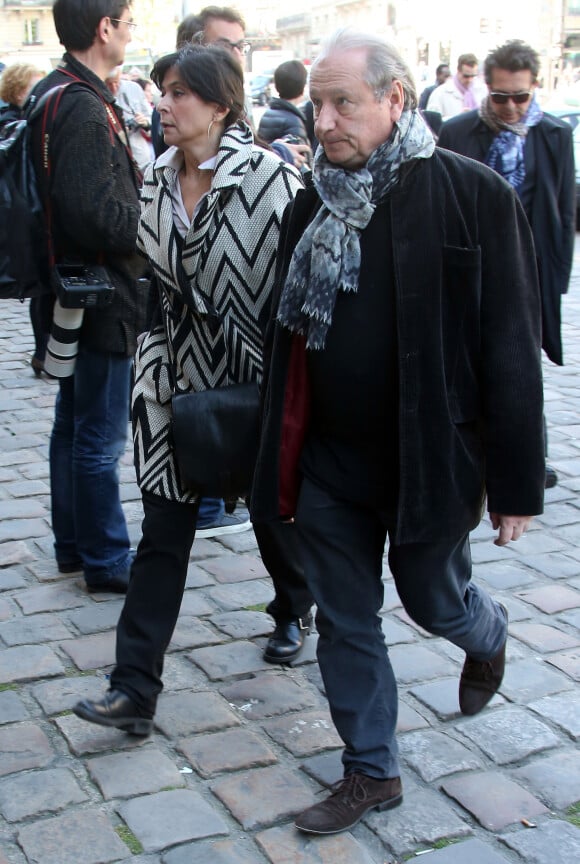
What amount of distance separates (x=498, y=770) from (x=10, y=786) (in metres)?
1.31

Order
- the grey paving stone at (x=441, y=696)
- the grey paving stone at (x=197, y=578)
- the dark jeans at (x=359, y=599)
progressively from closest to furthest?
the dark jeans at (x=359, y=599), the grey paving stone at (x=441, y=696), the grey paving stone at (x=197, y=578)

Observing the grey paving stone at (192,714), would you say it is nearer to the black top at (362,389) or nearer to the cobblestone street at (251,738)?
the cobblestone street at (251,738)

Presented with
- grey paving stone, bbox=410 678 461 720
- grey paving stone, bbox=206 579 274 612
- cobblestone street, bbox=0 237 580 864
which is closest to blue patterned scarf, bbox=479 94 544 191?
cobblestone street, bbox=0 237 580 864

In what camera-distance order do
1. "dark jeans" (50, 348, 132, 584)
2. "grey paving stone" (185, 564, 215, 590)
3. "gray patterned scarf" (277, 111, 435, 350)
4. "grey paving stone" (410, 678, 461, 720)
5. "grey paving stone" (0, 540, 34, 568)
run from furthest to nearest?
"grey paving stone" (0, 540, 34, 568) → "grey paving stone" (185, 564, 215, 590) → "dark jeans" (50, 348, 132, 584) → "grey paving stone" (410, 678, 461, 720) → "gray patterned scarf" (277, 111, 435, 350)

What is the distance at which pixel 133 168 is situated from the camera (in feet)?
14.2

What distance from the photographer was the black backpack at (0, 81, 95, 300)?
164 inches

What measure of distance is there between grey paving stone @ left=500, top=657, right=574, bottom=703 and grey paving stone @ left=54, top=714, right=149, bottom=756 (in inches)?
44.8

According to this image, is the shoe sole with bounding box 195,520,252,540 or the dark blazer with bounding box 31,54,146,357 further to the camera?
the shoe sole with bounding box 195,520,252,540

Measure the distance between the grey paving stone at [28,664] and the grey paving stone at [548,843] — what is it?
5.21 feet

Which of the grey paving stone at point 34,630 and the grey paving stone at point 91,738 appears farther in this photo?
the grey paving stone at point 34,630

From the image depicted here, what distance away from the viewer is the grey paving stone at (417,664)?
3867 mm

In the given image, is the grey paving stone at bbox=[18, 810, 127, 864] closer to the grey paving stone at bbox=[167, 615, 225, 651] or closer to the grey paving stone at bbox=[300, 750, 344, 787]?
the grey paving stone at bbox=[300, 750, 344, 787]

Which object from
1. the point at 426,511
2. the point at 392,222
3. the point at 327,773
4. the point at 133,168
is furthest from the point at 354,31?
the point at 327,773

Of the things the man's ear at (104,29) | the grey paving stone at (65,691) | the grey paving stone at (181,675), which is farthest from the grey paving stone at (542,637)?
the man's ear at (104,29)
